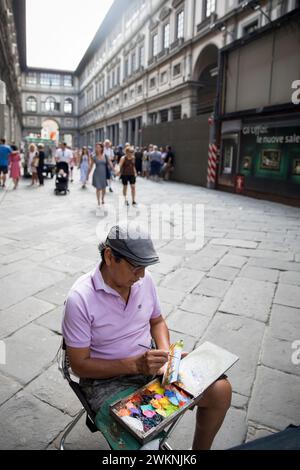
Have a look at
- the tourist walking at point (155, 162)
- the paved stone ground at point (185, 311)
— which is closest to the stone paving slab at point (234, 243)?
the paved stone ground at point (185, 311)

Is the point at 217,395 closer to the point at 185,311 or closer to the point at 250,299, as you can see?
the point at 185,311

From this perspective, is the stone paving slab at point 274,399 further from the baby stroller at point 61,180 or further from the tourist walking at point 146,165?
the tourist walking at point 146,165

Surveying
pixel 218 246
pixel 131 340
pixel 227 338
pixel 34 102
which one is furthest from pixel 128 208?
pixel 34 102

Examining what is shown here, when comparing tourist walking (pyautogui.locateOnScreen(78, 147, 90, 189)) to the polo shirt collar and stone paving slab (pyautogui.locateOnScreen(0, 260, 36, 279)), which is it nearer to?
stone paving slab (pyautogui.locateOnScreen(0, 260, 36, 279))

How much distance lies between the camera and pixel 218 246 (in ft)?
20.0

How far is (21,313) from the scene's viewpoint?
3.39 meters

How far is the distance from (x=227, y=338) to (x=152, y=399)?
1.71m

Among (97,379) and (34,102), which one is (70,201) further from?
(34,102)

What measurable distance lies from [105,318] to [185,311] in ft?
6.68

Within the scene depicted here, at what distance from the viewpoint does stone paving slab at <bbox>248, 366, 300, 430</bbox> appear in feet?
7.20

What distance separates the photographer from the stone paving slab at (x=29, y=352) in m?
2.54

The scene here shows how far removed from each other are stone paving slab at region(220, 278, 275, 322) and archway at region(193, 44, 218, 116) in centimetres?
1757

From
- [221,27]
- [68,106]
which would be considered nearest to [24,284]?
[221,27]

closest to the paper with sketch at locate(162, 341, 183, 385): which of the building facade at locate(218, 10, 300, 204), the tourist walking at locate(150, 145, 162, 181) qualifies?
the building facade at locate(218, 10, 300, 204)
